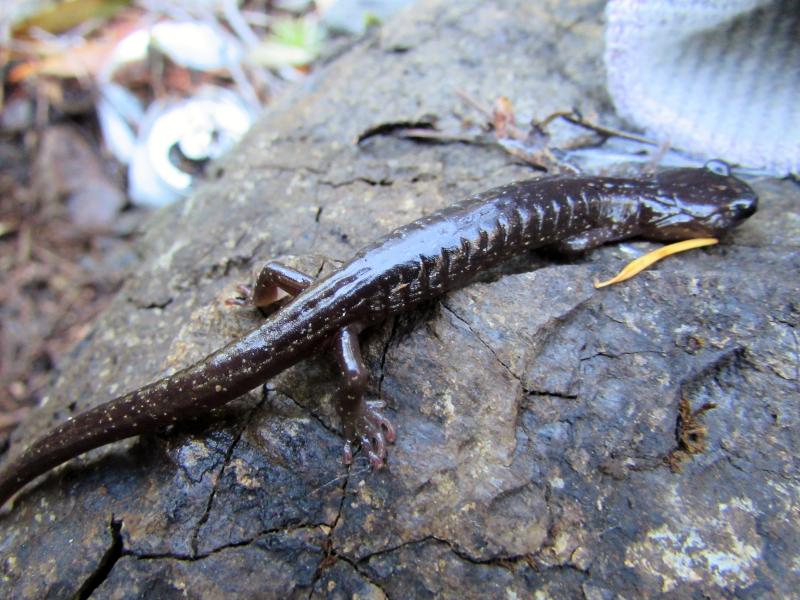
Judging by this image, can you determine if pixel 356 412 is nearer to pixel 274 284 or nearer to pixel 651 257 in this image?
pixel 274 284

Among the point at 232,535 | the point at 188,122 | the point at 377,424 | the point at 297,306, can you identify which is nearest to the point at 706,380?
the point at 377,424

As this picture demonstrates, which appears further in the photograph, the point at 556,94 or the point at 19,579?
the point at 556,94

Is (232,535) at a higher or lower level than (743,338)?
lower

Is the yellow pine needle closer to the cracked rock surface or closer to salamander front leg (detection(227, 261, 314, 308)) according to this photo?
the cracked rock surface

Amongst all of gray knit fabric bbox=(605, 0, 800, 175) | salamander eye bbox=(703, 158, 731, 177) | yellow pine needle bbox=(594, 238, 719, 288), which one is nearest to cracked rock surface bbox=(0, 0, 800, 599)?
yellow pine needle bbox=(594, 238, 719, 288)

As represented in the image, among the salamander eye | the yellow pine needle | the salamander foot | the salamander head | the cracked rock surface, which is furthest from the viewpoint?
the salamander eye

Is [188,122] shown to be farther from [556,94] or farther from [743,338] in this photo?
[743,338]

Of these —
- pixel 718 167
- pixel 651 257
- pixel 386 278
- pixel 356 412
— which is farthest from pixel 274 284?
pixel 718 167
